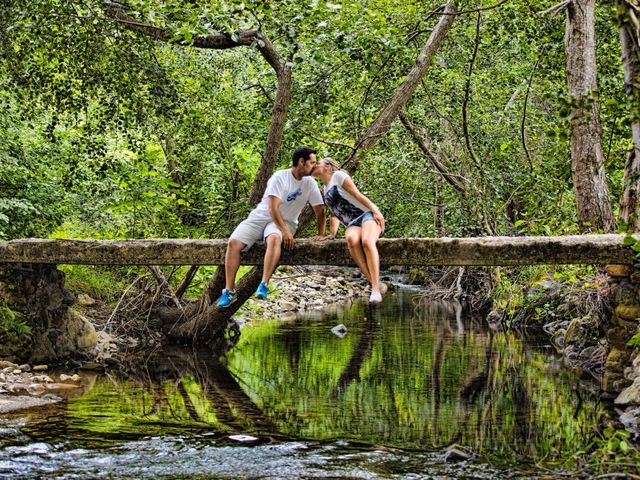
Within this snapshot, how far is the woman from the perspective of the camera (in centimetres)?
803

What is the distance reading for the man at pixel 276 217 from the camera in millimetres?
8289

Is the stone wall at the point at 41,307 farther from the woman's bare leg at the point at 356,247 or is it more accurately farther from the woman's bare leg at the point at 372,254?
the woman's bare leg at the point at 372,254

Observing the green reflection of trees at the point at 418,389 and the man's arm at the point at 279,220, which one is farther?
the man's arm at the point at 279,220

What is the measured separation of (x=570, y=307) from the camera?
1260 centimetres

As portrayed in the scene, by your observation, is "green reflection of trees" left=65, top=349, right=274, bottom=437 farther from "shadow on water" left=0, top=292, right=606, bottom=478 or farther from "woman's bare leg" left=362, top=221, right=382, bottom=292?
"woman's bare leg" left=362, top=221, right=382, bottom=292

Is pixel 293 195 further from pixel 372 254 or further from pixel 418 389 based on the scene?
pixel 418 389

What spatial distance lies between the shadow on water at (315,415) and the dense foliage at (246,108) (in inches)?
90.3

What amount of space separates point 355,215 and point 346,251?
1.26 ft

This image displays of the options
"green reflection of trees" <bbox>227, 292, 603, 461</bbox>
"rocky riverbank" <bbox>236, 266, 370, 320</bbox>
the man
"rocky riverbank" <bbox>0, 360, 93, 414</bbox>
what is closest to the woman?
the man

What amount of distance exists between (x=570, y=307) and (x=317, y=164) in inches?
238

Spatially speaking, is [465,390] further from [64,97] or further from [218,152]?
[64,97]

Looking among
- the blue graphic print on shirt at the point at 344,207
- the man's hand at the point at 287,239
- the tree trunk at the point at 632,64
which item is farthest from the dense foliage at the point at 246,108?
the tree trunk at the point at 632,64

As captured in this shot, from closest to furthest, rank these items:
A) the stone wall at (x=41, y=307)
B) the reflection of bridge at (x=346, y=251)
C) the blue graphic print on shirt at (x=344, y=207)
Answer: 1. the reflection of bridge at (x=346, y=251)
2. the blue graphic print on shirt at (x=344, y=207)
3. the stone wall at (x=41, y=307)

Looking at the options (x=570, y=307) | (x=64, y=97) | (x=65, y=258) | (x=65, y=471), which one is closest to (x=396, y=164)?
(x=570, y=307)
